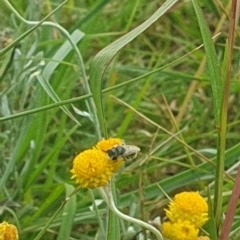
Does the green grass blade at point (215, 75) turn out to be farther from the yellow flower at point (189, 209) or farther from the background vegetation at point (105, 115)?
the yellow flower at point (189, 209)

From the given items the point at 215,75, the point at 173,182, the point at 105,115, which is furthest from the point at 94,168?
the point at 105,115

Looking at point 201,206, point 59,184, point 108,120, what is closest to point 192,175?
point 59,184

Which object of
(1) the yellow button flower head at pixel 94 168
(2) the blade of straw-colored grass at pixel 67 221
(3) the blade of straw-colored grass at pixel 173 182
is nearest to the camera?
(1) the yellow button flower head at pixel 94 168

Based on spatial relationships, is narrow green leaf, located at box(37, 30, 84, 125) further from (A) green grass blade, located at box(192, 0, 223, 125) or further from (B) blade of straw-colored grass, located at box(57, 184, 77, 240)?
(A) green grass blade, located at box(192, 0, 223, 125)

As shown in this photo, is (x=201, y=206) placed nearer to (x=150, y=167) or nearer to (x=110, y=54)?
(x=110, y=54)

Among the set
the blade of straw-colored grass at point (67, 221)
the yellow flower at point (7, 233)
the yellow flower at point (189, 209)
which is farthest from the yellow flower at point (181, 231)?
the blade of straw-colored grass at point (67, 221)

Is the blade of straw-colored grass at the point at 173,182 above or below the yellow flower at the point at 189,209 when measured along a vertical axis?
below

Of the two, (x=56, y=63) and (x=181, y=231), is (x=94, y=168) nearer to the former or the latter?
(x=181, y=231)
